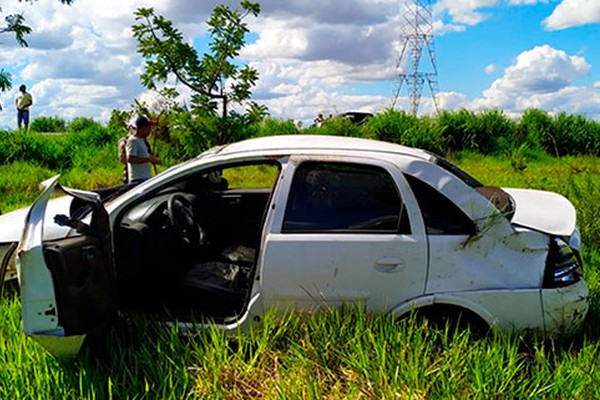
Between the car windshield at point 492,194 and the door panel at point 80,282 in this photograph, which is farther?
the car windshield at point 492,194

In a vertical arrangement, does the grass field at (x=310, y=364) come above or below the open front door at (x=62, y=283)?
below

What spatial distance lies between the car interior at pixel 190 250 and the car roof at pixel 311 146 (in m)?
0.38

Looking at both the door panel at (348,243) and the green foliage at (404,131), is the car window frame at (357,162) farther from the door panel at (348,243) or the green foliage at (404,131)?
the green foliage at (404,131)

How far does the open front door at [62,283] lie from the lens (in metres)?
3.07

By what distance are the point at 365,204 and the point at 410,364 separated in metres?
1.03

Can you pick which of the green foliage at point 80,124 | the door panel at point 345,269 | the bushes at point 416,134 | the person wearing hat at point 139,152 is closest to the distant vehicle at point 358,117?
the bushes at point 416,134

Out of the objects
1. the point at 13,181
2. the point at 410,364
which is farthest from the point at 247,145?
the point at 13,181

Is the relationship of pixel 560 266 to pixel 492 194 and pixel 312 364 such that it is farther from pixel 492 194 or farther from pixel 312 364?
pixel 312 364

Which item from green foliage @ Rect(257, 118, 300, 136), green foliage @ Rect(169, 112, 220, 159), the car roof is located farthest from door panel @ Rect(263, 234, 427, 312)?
green foliage @ Rect(257, 118, 300, 136)

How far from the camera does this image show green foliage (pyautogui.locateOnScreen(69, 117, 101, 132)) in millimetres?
18453

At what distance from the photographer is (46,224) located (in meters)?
3.94

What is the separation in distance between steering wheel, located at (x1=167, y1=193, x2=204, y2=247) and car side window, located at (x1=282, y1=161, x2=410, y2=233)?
1.13 meters

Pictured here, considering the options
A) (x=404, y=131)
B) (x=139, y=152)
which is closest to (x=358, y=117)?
(x=404, y=131)

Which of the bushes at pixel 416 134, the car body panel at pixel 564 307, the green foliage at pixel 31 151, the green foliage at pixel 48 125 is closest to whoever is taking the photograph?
the car body panel at pixel 564 307
